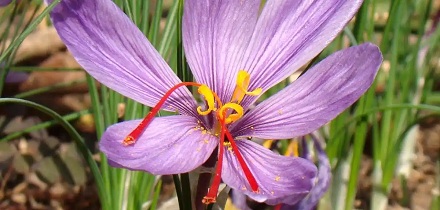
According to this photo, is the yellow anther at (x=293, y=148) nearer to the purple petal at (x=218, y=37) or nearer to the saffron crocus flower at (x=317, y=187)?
the saffron crocus flower at (x=317, y=187)

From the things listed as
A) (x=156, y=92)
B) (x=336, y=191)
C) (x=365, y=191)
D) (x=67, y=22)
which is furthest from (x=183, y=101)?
(x=365, y=191)

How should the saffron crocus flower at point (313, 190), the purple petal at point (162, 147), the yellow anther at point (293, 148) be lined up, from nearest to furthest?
the purple petal at point (162, 147), the saffron crocus flower at point (313, 190), the yellow anther at point (293, 148)

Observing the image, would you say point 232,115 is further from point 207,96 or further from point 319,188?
point 319,188

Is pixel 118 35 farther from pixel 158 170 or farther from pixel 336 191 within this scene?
pixel 336 191

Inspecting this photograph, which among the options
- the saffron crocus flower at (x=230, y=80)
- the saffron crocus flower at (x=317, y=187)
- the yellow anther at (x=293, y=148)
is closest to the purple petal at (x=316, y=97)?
the saffron crocus flower at (x=230, y=80)

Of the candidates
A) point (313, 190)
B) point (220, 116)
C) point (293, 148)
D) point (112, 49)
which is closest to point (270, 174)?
point (220, 116)

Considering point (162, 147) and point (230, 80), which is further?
point (230, 80)

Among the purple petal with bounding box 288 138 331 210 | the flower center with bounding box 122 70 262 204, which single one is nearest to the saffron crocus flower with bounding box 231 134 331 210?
the purple petal with bounding box 288 138 331 210

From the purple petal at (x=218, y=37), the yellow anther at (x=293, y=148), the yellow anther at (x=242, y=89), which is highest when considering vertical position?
the purple petal at (x=218, y=37)
